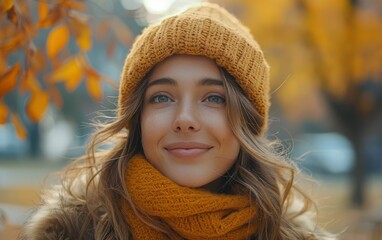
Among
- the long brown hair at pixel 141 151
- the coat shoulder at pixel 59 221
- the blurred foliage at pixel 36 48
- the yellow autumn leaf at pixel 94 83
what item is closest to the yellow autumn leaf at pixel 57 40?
the blurred foliage at pixel 36 48

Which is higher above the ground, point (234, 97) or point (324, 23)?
point (324, 23)

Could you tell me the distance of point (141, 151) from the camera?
2.98m

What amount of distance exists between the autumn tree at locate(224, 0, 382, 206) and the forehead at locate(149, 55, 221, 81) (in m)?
10.6

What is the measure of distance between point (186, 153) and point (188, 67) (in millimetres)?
355

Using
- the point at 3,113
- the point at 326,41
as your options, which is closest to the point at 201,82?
the point at 3,113

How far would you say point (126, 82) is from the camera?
2906 millimetres

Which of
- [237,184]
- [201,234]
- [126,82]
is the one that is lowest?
[201,234]

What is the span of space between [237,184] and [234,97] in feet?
1.33

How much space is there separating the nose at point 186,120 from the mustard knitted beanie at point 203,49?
0.77 feet

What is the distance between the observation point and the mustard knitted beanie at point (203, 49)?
2.76 metres

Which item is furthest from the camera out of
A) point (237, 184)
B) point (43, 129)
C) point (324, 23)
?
point (43, 129)

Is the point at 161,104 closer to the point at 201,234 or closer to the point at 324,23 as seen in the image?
the point at 201,234

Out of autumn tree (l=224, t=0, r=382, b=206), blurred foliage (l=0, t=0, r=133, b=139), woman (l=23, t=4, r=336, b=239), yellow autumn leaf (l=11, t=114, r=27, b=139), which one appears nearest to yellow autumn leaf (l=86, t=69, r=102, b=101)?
blurred foliage (l=0, t=0, r=133, b=139)

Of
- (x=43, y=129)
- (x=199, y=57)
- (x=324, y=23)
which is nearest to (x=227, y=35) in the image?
(x=199, y=57)
